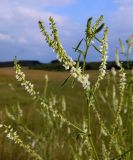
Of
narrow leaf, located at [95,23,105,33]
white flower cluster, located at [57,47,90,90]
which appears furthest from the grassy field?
narrow leaf, located at [95,23,105,33]

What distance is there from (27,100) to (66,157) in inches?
497

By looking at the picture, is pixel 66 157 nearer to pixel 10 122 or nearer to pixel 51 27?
pixel 51 27

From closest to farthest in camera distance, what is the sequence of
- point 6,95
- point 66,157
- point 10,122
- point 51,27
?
point 51,27, point 66,157, point 10,122, point 6,95

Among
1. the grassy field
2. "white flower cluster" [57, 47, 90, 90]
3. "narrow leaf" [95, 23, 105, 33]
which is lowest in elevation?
the grassy field

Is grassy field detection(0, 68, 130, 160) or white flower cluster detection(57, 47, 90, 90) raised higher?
white flower cluster detection(57, 47, 90, 90)

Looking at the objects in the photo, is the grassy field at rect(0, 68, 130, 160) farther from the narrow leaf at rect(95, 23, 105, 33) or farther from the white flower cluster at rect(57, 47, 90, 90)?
the narrow leaf at rect(95, 23, 105, 33)

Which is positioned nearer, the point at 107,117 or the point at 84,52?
the point at 84,52

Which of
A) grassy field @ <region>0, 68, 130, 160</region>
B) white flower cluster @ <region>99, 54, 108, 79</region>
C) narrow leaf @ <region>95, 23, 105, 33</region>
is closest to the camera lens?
narrow leaf @ <region>95, 23, 105, 33</region>

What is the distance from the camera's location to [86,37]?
2299mm

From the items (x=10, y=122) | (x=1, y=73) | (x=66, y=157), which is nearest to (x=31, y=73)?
(x=1, y=73)

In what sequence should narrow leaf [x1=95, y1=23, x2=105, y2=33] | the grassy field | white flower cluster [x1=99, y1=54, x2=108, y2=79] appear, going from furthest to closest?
the grassy field
white flower cluster [x1=99, y1=54, x2=108, y2=79]
narrow leaf [x1=95, y1=23, x2=105, y2=33]

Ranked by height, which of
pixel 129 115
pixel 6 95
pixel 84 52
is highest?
pixel 84 52

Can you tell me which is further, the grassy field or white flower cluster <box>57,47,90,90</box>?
the grassy field

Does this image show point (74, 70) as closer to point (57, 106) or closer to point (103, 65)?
point (103, 65)
